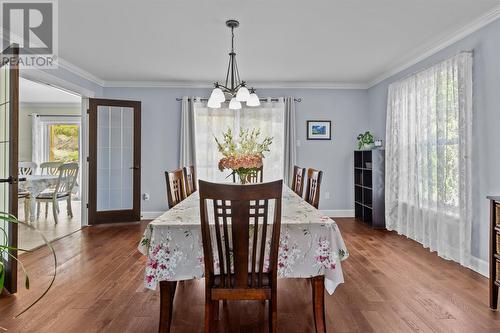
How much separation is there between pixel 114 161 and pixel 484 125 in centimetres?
512

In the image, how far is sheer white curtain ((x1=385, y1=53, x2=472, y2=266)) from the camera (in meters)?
3.04

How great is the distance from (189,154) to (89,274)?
8.84ft

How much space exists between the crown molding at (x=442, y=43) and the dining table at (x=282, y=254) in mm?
2744

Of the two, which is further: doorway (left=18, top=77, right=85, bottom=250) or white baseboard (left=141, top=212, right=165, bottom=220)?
doorway (left=18, top=77, right=85, bottom=250)

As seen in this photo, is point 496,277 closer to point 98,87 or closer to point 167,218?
point 167,218

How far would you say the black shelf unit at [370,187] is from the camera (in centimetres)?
465

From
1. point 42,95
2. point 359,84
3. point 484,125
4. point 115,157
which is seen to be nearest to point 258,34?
point 484,125

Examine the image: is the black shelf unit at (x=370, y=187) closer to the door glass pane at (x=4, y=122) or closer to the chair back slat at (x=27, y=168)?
the door glass pane at (x=4, y=122)

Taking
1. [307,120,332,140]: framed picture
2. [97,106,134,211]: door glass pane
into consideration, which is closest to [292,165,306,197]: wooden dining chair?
[307,120,332,140]: framed picture

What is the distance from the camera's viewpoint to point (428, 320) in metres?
2.07

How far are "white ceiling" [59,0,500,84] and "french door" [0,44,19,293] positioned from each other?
0.74 metres

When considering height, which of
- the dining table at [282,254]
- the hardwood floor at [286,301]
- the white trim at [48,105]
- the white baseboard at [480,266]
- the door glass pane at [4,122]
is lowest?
the hardwood floor at [286,301]

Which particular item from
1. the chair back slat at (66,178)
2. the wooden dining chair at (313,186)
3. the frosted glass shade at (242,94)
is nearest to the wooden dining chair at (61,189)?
the chair back slat at (66,178)

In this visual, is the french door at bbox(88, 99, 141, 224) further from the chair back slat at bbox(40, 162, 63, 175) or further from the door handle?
the door handle
